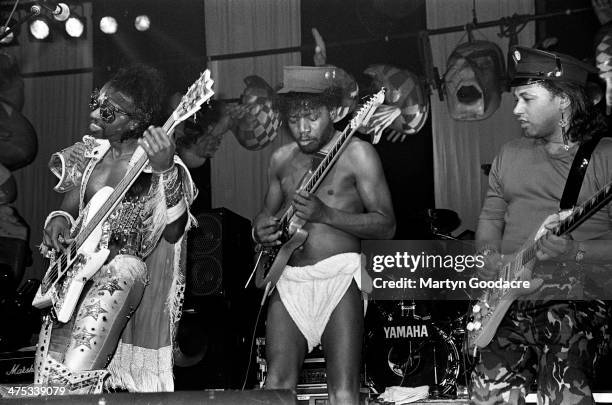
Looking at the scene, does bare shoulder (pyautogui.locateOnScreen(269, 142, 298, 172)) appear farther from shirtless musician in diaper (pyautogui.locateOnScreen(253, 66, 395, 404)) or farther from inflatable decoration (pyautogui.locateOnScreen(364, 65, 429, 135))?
inflatable decoration (pyautogui.locateOnScreen(364, 65, 429, 135))

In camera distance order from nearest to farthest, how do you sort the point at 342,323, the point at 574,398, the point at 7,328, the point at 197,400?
1. the point at 197,400
2. the point at 574,398
3. the point at 342,323
4. the point at 7,328

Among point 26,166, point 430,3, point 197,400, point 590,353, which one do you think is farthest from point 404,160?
point 197,400

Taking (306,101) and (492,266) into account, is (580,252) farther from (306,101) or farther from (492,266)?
(306,101)

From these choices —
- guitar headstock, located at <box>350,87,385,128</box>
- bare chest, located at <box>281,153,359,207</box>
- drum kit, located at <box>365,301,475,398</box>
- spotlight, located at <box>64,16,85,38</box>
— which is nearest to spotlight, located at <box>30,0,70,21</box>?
spotlight, located at <box>64,16,85,38</box>

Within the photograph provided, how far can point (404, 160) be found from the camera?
6832mm

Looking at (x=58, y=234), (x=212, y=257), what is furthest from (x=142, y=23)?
(x=58, y=234)

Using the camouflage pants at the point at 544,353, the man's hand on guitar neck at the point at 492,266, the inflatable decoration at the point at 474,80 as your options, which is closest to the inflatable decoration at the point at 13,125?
the inflatable decoration at the point at 474,80

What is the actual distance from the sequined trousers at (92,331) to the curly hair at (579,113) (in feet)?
6.64

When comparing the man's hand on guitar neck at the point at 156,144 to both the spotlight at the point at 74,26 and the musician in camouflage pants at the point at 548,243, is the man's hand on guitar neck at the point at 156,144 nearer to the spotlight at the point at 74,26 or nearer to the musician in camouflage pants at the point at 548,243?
the musician in camouflage pants at the point at 548,243

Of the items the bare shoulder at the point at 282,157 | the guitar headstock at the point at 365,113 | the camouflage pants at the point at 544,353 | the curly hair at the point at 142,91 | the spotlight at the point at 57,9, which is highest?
the spotlight at the point at 57,9

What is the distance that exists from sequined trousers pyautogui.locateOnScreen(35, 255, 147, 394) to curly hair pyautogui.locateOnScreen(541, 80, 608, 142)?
2023 millimetres

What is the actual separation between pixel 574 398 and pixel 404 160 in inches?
149

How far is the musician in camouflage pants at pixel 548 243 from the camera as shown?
3.28 m

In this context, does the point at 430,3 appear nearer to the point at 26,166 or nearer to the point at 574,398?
the point at 26,166
